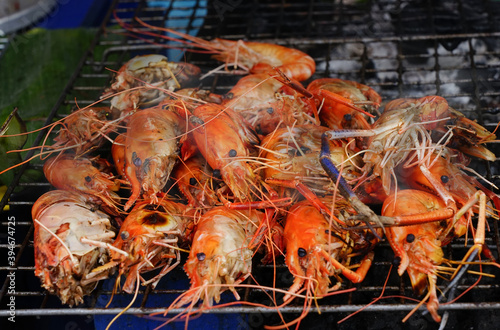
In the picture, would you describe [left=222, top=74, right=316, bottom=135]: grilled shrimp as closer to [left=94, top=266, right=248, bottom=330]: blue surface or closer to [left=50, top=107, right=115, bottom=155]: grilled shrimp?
[left=50, top=107, right=115, bottom=155]: grilled shrimp

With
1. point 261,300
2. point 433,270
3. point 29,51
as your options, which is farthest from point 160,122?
point 29,51

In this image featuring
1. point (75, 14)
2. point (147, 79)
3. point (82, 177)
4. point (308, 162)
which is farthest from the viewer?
point (75, 14)

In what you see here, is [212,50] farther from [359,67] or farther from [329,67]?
[359,67]

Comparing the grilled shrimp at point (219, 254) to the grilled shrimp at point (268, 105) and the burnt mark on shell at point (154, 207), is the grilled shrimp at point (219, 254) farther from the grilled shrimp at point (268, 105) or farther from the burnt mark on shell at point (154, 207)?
the grilled shrimp at point (268, 105)

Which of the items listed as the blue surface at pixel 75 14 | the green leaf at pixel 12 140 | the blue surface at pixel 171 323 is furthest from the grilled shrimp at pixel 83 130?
the blue surface at pixel 75 14

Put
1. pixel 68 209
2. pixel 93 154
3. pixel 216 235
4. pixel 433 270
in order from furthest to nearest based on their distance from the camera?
pixel 93 154 → pixel 68 209 → pixel 216 235 → pixel 433 270

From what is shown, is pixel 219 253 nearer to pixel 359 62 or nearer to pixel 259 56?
pixel 259 56

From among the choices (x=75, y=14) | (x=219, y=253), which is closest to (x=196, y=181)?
(x=219, y=253)
